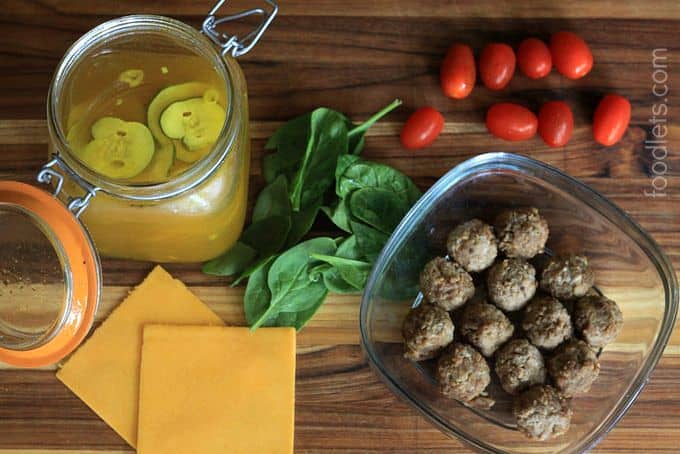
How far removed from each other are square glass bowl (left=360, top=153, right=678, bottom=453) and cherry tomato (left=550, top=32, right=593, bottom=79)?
0.22 m

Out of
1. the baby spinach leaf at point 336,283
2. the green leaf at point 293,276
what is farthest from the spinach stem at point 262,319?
the baby spinach leaf at point 336,283

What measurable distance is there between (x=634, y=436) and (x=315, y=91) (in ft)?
2.88

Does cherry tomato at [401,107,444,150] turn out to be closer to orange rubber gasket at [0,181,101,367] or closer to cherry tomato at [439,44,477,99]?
cherry tomato at [439,44,477,99]

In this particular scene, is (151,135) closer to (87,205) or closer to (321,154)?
(87,205)

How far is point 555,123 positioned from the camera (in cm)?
147

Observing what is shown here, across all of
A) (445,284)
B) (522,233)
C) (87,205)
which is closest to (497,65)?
(522,233)

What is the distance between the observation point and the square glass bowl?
1.39 meters

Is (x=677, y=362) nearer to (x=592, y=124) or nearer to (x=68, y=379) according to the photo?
(x=592, y=124)

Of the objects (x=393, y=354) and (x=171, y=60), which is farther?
(x=393, y=354)

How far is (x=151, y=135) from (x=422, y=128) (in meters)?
0.53

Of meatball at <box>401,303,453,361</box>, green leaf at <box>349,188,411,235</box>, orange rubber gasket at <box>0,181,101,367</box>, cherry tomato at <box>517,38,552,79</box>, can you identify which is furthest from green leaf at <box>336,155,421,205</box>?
orange rubber gasket at <box>0,181,101,367</box>

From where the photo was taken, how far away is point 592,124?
4.98ft

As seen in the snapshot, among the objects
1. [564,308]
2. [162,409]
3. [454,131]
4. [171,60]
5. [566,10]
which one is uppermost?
[566,10]

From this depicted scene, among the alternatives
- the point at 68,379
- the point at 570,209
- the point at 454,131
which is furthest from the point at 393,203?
the point at 68,379
